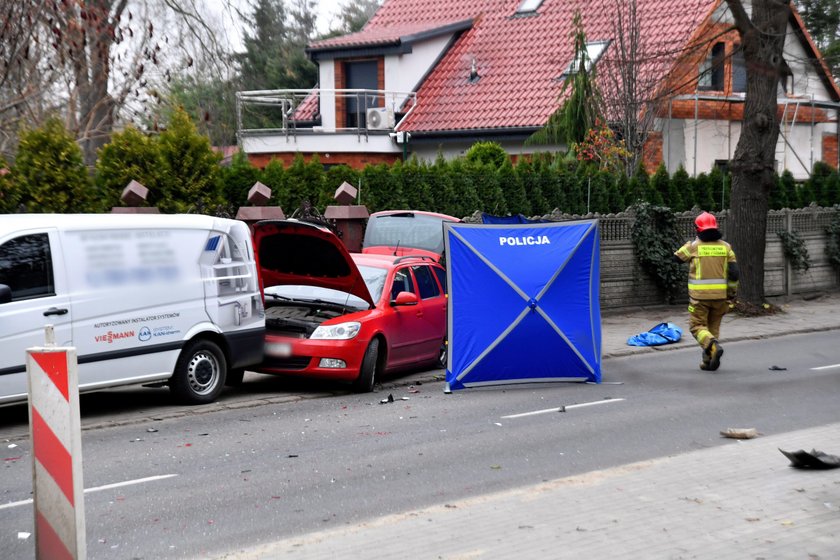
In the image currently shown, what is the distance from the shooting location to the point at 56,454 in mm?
5469

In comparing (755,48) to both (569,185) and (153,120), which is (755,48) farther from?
(153,120)

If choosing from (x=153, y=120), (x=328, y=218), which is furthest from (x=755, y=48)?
(x=153, y=120)

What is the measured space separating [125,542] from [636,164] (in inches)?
894

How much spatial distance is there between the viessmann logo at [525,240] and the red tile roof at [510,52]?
54.6ft

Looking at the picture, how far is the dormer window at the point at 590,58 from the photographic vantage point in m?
28.2

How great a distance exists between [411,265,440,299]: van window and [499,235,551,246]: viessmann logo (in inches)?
73.9

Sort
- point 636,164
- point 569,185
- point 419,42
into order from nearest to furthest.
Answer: point 569,185, point 636,164, point 419,42

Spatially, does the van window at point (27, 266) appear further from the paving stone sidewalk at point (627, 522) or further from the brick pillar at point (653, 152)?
the brick pillar at point (653, 152)

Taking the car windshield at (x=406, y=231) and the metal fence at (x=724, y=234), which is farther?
the metal fence at (x=724, y=234)

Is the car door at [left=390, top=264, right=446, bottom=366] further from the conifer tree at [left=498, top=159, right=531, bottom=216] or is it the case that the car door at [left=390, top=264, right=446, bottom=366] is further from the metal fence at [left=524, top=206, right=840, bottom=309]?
the conifer tree at [left=498, top=159, right=531, bottom=216]

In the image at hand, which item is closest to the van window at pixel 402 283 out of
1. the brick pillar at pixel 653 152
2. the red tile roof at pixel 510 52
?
the red tile roof at pixel 510 52

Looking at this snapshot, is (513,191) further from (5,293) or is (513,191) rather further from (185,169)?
(5,293)

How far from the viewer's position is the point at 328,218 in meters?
19.0

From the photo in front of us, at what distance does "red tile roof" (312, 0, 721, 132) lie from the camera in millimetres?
30891
